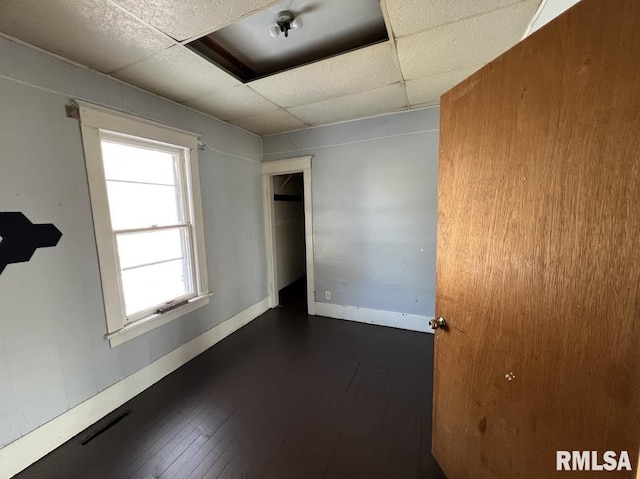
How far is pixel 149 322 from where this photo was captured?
2109mm

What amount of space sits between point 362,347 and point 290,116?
2.60 meters

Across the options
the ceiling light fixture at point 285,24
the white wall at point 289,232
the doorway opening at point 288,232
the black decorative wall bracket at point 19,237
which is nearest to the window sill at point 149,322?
the black decorative wall bracket at point 19,237

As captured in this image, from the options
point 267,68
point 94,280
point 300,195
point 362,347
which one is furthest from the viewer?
point 300,195

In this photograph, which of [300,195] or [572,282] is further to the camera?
[300,195]

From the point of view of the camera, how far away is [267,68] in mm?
2014

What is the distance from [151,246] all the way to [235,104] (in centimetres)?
151

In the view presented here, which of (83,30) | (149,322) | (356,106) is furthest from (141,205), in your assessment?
(356,106)

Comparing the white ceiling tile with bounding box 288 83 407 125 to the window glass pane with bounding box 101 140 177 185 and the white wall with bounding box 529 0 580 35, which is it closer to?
the white wall with bounding box 529 0 580 35

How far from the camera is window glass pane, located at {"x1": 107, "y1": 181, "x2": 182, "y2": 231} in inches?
76.3

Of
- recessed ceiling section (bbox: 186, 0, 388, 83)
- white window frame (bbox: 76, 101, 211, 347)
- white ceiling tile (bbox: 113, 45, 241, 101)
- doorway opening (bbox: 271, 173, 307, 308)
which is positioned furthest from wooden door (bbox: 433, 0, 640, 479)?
doorway opening (bbox: 271, 173, 307, 308)

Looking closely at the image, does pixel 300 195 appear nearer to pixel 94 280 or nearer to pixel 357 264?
pixel 357 264

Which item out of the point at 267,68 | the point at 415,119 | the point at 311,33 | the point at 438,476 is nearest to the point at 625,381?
the point at 438,476

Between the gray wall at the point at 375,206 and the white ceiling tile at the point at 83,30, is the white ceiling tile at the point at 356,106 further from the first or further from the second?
the white ceiling tile at the point at 83,30

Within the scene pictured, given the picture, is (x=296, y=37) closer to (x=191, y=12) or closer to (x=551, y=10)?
(x=191, y=12)
